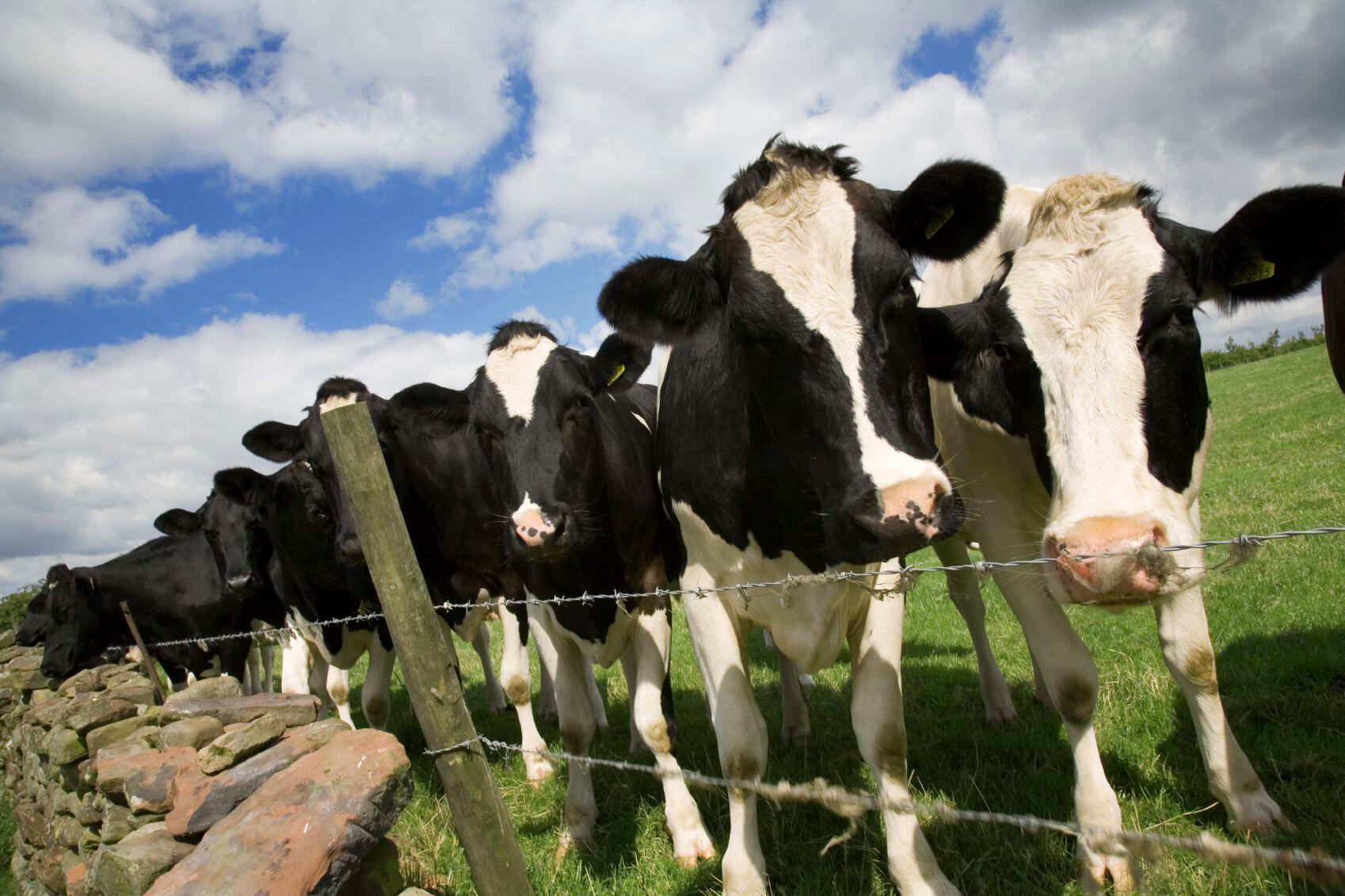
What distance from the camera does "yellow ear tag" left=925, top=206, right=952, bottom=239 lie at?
345cm

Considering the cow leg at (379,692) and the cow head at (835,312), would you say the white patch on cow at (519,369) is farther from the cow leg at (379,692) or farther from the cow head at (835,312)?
the cow leg at (379,692)

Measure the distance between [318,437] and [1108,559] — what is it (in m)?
5.74

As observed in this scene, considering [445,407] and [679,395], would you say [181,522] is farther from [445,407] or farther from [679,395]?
[679,395]

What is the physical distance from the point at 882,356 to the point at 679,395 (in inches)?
58.8

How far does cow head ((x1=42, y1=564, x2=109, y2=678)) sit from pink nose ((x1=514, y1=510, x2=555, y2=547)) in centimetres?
833

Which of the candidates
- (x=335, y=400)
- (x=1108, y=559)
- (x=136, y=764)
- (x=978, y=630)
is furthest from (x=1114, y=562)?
(x=335, y=400)

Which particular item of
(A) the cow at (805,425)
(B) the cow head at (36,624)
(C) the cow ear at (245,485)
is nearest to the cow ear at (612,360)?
(A) the cow at (805,425)

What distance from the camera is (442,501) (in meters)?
7.09

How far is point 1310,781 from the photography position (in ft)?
11.6

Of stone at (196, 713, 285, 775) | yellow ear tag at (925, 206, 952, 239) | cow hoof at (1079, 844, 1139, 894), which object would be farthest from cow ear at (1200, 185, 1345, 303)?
stone at (196, 713, 285, 775)

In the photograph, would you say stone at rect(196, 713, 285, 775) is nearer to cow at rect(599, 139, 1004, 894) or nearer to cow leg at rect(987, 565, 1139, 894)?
cow at rect(599, 139, 1004, 894)

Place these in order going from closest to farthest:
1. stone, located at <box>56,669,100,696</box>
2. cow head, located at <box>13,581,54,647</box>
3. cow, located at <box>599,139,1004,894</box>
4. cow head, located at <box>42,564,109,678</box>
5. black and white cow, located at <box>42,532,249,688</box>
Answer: cow, located at <box>599,139,1004,894</box>
stone, located at <box>56,669,100,696</box>
cow head, located at <box>42,564,109,678</box>
black and white cow, located at <box>42,532,249,688</box>
cow head, located at <box>13,581,54,647</box>

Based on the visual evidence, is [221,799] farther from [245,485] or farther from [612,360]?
[245,485]

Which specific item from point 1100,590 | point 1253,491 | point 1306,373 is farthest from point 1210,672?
point 1306,373
